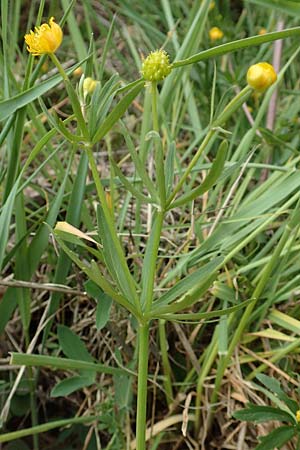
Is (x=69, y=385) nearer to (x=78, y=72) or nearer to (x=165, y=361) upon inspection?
(x=165, y=361)

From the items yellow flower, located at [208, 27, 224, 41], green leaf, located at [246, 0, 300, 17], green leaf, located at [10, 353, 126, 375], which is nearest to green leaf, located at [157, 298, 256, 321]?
green leaf, located at [10, 353, 126, 375]

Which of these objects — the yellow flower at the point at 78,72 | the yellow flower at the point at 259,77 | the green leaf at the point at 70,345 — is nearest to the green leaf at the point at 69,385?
the green leaf at the point at 70,345

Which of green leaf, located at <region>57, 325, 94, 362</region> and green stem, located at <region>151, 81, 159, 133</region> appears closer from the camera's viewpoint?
green stem, located at <region>151, 81, 159, 133</region>

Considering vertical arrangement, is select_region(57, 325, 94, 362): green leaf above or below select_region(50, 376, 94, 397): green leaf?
above

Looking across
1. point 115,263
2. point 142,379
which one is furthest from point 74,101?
point 142,379

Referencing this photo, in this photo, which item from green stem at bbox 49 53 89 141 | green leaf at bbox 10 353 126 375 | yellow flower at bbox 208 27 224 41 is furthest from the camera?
yellow flower at bbox 208 27 224 41

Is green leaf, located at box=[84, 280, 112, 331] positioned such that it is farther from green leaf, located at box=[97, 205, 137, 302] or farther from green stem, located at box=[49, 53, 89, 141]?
green stem, located at box=[49, 53, 89, 141]
